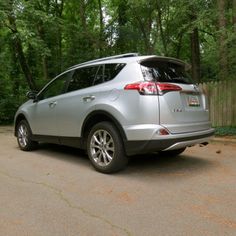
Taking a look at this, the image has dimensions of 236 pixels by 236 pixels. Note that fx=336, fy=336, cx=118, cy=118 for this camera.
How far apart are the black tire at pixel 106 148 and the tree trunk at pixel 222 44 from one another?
189 inches

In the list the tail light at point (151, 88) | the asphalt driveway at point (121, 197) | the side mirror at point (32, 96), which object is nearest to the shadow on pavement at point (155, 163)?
the asphalt driveway at point (121, 197)

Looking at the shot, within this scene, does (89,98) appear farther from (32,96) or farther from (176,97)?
(32,96)

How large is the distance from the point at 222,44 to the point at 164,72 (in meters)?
4.08

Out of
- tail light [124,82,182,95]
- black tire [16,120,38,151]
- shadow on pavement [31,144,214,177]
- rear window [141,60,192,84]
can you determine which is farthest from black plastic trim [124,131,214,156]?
black tire [16,120,38,151]

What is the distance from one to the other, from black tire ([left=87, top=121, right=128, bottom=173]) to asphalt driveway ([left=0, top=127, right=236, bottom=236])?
0.17 metres

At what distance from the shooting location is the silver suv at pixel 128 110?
198 inches

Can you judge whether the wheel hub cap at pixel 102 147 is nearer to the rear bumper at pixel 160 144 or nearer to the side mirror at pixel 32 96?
the rear bumper at pixel 160 144

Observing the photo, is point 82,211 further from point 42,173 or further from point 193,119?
point 193,119

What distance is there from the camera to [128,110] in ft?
16.9

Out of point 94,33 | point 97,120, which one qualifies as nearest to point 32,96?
point 97,120

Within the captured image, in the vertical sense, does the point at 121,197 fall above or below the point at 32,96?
below

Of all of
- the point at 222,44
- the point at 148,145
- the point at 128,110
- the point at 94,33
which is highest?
the point at 94,33

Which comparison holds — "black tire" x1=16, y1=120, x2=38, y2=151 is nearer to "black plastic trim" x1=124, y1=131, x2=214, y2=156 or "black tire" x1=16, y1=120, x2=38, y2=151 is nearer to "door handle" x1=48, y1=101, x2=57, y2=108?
"door handle" x1=48, y1=101, x2=57, y2=108

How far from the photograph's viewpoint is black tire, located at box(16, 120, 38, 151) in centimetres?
772
